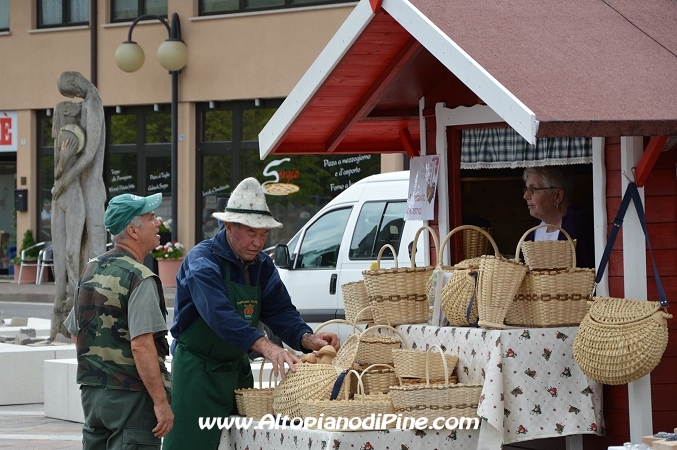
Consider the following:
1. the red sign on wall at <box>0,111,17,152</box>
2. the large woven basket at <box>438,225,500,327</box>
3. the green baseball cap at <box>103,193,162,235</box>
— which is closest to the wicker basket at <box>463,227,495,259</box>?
the large woven basket at <box>438,225,500,327</box>

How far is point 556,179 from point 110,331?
3.22 meters

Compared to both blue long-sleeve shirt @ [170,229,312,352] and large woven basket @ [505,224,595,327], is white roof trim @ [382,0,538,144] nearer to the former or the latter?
large woven basket @ [505,224,595,327]

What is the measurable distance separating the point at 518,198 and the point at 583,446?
3122 millimetres

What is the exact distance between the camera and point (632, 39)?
642cm

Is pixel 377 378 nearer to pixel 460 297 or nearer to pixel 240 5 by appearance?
pixel 460 297

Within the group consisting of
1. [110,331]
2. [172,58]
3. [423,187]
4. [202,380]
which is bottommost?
[202,380]

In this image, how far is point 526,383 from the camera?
19.5 feet

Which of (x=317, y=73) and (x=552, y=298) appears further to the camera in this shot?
(x=317, y=73)

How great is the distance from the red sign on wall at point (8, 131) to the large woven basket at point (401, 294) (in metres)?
20.5

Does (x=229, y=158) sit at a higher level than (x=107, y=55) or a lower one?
lower

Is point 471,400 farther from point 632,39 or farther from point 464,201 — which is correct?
point 464,201

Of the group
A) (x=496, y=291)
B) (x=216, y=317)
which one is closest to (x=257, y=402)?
(x=216, y=317)

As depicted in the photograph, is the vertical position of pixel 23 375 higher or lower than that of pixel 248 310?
lower

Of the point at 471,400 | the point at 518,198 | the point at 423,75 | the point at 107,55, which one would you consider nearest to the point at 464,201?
the point at 518,198
